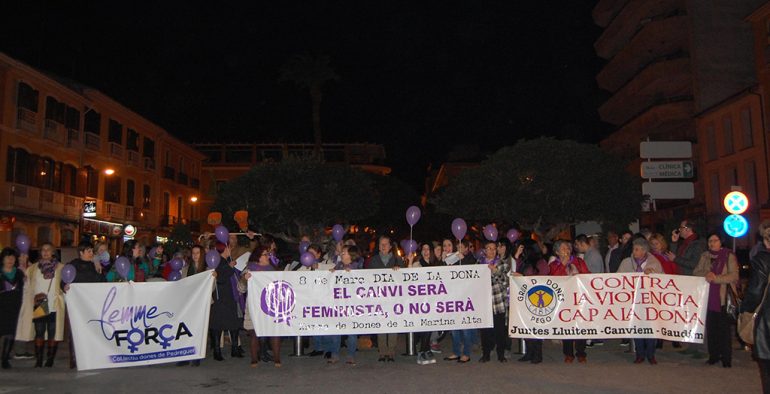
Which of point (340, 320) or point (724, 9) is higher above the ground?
point (724, 9)

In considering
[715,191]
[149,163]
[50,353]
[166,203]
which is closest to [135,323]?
[50,353]

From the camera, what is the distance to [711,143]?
3384 centimetres

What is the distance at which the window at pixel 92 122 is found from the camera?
118 ft

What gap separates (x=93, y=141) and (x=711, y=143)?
113ft

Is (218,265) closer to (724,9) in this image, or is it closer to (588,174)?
(588,174)

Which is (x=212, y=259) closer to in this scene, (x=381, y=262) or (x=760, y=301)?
(x=381, y=262)

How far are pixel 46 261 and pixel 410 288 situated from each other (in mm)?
5417

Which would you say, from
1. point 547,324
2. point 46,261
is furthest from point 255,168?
point 547,324

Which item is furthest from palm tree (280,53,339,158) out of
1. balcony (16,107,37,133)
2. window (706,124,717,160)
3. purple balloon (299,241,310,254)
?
purple balloon (299,241,310,254)

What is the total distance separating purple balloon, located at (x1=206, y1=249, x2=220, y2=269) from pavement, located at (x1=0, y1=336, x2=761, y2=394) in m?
1.45

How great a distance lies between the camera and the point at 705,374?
8.12m

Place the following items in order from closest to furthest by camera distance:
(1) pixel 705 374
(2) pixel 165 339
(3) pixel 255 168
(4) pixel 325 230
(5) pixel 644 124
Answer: (1) pixel 705 374 < (2) pixel 165 339 < (3) pixel 255 168 < (4) pixel 325 230 < (5) pixel 644 124

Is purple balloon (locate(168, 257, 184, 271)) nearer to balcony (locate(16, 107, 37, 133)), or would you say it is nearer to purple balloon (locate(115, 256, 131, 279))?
purple balloon (locate(115, 256, 131, 279))

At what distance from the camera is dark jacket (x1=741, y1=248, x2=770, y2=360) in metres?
5.55
